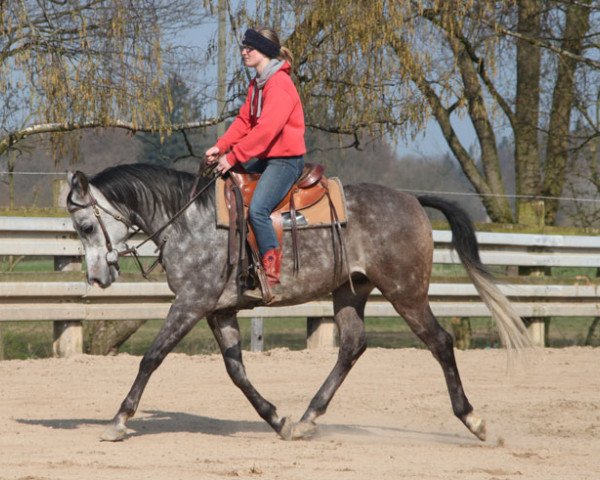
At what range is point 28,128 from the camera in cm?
1118

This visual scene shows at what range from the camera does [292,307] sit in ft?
38.1

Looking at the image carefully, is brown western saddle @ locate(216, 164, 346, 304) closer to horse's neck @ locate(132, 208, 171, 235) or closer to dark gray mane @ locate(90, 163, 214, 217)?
dark gray mane @ locate(90, 163, 214, 217)

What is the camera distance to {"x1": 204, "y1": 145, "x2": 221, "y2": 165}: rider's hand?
704 centimetres

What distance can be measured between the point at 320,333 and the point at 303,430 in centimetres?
477

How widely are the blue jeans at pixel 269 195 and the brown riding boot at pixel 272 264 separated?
3 centimetres

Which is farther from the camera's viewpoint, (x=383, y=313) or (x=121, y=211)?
(x=383, y=313)

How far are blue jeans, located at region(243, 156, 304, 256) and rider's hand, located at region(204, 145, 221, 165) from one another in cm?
32

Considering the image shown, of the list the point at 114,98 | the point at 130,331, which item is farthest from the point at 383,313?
the point at 114,98

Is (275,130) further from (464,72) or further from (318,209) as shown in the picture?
(464,72)

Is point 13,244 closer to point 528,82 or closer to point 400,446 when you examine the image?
point 400,446

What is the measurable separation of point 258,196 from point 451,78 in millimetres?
6391

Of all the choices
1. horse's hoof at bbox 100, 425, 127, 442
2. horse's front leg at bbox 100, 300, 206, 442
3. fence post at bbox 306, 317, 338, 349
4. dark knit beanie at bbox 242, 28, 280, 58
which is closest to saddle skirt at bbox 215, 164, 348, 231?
horse's front leg at bbox 100, 300, 206, 442

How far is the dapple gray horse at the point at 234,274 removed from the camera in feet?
22.9

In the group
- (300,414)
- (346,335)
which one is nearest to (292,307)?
(300,414)
